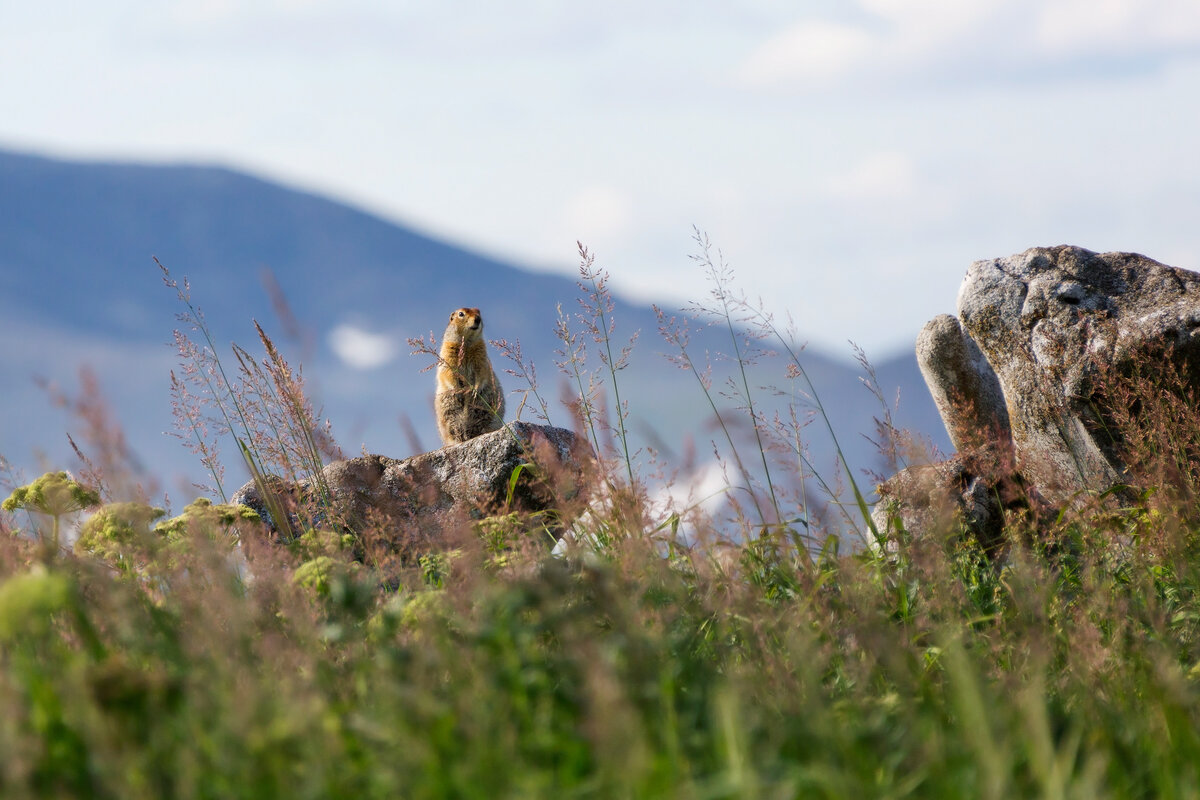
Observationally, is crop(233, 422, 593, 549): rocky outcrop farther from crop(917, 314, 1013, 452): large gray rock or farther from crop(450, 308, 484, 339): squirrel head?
crop(917, 314, 1013, 452): large gray rock

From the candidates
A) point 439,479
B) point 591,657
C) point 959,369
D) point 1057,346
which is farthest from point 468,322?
point 591,657

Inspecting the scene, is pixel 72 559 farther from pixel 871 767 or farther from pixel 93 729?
pixel 871 767

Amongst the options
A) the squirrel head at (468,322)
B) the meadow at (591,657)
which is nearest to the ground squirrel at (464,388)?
the squirrel head at (468,322)

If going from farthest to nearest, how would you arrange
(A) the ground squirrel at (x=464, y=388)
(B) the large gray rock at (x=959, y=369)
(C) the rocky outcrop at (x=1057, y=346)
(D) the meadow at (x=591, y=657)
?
(A) the ground squirrel at (x=464, y=388), (B) the large gray rock at (x=959, y=369), (C) the rocky outcrop at (x=1057, y=346), (D) the meadow at (x=591, y=657)

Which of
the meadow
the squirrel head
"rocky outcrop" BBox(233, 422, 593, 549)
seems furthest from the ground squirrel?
the meadow

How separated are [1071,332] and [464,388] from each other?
3.32m

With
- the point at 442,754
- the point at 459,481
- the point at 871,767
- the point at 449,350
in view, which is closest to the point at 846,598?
the point at 871,767

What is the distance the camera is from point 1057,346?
17.8 feet

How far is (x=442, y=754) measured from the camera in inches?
64.6

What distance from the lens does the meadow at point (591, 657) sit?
1.56m

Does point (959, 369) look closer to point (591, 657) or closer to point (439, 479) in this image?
point (439, 479)

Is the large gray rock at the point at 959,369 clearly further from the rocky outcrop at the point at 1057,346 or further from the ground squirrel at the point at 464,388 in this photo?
the ground squirrel at the point at 464,388

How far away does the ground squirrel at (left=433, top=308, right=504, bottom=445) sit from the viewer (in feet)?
21.4

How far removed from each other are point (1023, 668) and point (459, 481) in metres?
3.20
